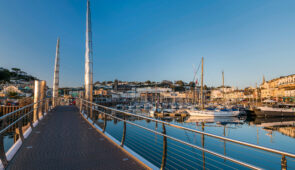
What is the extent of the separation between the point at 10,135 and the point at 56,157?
15.3 meters

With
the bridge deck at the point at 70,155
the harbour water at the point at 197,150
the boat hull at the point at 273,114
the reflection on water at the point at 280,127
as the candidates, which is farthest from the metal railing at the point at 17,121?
the boat hull at the point at 273,114

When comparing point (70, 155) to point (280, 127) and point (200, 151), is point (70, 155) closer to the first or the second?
point (200, 151)

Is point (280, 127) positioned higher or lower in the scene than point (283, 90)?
lower

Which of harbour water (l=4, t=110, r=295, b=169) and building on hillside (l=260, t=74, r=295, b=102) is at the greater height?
building on hillside (l=260, t=74, r=295, b=102)

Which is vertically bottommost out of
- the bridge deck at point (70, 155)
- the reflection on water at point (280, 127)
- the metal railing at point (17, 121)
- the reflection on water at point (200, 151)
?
the reflection on water at point (280, 127)

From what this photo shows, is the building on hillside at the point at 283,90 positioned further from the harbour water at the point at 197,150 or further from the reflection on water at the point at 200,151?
the harbour water at the point at 197,150

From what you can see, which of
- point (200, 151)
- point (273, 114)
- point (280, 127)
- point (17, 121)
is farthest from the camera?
point (273, 114)

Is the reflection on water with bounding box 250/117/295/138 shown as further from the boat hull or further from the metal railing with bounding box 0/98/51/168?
the metal railing with bounding box 0/98/51/168

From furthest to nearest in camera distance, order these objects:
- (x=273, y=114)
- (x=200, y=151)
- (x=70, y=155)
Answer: (x=273, y=114), (x=200, y=151), (x=70, y=155)

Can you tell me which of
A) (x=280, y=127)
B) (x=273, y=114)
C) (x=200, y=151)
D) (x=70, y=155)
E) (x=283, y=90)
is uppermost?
(x=283, y=90)

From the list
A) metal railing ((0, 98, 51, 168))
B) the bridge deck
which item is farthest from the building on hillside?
metal railing ((0, 98, 51, 168))

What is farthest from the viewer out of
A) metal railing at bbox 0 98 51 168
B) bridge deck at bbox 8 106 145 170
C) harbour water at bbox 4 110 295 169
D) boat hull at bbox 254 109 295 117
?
boat hull at bbox 254 109 295 117

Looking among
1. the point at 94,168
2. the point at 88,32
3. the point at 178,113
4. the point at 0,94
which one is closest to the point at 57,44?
the point at 88,32

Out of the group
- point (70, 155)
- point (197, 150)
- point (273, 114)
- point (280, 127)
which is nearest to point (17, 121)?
point (70, 155)
